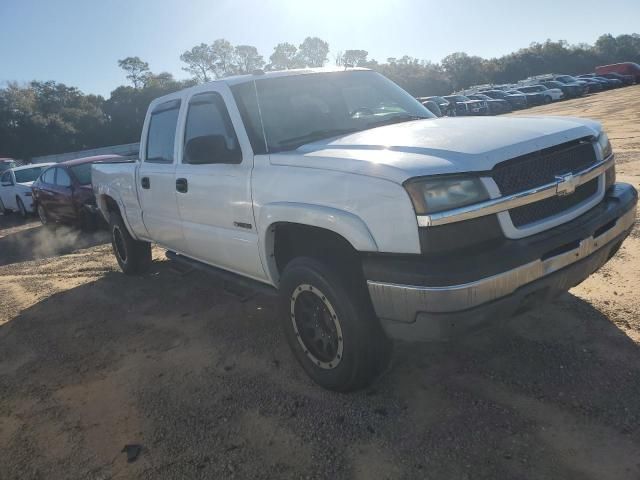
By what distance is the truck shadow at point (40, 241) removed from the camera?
28.6 ft

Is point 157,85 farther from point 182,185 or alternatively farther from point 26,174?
point 182,185

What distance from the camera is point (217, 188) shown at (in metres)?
3.75

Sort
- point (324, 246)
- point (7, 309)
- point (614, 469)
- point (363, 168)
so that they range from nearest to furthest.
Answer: point (614, 469) < point (363, 168) < point (324, 246) < point (7, 309)

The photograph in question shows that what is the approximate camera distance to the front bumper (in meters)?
2.40

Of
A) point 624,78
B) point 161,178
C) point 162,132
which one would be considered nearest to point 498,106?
point 624,78

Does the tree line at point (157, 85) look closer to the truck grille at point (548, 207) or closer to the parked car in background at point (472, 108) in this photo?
the parked car in background at point (472, 108)

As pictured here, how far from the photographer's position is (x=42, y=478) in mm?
2766

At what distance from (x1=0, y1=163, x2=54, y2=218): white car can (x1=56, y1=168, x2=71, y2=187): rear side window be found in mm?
3526

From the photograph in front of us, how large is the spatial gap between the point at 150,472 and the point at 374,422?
1.20 m

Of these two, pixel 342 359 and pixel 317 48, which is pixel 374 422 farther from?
pixel 317 48

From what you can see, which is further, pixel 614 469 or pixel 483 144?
pixel 483 144

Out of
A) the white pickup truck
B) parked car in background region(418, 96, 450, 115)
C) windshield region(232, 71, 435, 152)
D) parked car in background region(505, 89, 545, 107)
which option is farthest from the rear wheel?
parked car in background region(505, 89, 545, 107)

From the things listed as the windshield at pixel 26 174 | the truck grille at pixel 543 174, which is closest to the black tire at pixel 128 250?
the truck grille at pixel 543 174

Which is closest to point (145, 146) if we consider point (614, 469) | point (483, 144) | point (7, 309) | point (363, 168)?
point (7, 309)
